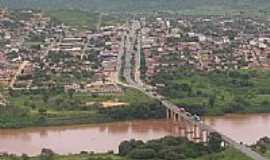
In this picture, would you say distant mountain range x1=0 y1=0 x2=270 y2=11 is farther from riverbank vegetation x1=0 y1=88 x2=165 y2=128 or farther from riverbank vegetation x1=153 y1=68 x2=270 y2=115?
riverbank vegetation x1=0 y1=88 x2=165 y2=128

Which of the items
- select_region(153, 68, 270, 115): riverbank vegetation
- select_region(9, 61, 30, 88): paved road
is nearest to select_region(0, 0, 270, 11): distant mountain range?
select_region(9, 61, 30, 88): paved road

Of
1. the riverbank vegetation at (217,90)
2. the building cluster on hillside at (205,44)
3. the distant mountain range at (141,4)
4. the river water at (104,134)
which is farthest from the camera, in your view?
the distant mountain range at (141,4)

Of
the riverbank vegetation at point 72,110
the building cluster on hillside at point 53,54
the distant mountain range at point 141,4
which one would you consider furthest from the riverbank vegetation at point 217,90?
the distant mountain range at point 141,4

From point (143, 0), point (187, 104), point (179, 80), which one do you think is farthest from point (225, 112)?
point (143, 0)

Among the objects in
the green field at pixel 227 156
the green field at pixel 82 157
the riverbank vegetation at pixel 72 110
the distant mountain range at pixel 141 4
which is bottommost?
the green field at pixel 82 157

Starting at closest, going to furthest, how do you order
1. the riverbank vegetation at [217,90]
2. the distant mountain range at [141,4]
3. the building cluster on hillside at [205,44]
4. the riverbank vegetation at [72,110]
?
1. the riverbank vegetation at [72,110]
2. the riverbank vegetation at [217,90]
3. the building cluster on hillside at [205,44]
4. the distant mountain range at [141,4]

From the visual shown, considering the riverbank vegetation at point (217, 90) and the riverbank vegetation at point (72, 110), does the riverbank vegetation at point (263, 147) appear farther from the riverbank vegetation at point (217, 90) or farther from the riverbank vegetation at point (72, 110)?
the riverbank vegetation at point (217, 90)

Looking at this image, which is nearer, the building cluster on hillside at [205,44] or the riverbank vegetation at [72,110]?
the riverbank vegetation at [72,110]
